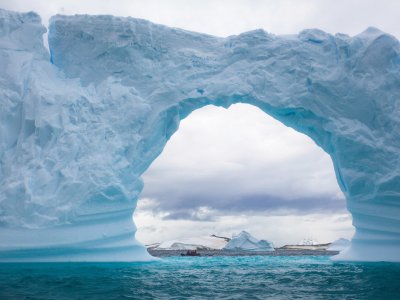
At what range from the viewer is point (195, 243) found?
1163 inches

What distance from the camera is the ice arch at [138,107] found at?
11727mm

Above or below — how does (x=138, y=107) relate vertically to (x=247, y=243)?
above

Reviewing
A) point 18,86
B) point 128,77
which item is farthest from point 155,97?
point 18,86

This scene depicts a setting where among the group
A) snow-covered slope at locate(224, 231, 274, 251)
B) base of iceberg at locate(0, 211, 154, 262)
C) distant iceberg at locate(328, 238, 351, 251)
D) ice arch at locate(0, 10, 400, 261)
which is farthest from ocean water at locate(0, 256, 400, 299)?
snow-covered slope at locate(224, 231, 274, 251)

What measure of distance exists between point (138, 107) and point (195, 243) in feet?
59.1

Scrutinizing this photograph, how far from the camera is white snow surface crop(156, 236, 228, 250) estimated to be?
29250 millimetres

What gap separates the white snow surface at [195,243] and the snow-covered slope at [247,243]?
252cm

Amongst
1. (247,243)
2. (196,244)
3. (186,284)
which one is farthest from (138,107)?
(196,244)

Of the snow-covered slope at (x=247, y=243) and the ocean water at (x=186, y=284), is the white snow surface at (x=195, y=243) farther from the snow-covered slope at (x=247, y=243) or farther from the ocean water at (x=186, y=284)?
the ocean water at (x=186, y=284)

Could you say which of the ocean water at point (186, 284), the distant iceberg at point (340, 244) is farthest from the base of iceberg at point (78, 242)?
the distant iceberg at point (340, 244)

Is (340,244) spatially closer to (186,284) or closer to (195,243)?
(195,243)

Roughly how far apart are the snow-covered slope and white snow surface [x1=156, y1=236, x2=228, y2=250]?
2524mm

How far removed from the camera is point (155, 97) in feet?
44.3

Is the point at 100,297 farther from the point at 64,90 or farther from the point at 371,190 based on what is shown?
the point at 371,190
